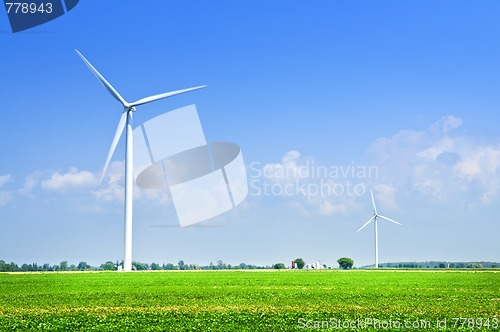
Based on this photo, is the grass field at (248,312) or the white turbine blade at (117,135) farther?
the white turbine blade at (117,135)

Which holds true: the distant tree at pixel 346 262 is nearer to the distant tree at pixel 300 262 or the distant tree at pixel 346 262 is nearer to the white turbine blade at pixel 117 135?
the distant tree at pixel 300 262

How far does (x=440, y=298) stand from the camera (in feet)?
109

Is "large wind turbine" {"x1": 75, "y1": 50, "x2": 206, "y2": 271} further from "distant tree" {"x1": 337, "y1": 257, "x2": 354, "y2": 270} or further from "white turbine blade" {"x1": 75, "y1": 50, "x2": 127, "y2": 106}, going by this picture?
"distant tree" {"x1": 337, "y1": 257, "x2": 354, "y2": 270}

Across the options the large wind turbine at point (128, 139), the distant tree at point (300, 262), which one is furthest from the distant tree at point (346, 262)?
the large wind turbine at point (128, 139)

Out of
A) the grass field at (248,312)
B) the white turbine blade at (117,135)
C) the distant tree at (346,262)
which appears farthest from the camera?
the distant tree at (346,262)

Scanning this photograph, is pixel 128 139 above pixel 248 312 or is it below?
above

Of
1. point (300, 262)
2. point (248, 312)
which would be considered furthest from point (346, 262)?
point (248, 312)

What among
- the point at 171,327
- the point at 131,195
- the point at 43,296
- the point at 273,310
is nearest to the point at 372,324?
the point at 273,310

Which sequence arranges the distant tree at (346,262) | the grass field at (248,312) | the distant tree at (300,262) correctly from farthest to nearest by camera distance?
1. the distant tree at (346,262)
2. the distant tree at (300,262)
3. the grass field at (248,312)

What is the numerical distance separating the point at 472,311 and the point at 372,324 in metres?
6.11

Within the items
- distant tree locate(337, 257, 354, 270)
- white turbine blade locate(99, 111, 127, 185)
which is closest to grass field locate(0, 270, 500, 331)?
white turbine blade locate(99, 111, 127, 185)

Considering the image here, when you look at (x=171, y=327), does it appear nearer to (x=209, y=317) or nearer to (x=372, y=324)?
(x=209, y=317)

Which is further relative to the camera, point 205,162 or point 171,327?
point 205,162

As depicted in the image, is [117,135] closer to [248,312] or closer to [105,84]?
[105,84]
